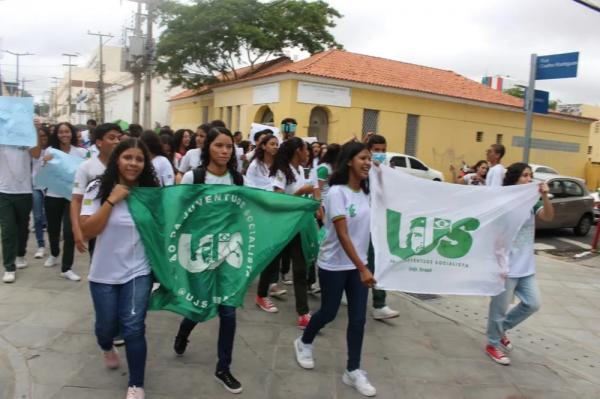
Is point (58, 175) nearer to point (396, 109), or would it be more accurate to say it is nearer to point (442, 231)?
point (442, 231)

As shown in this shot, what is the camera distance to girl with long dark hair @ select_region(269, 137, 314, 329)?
190 inches

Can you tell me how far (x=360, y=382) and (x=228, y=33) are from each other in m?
24.6

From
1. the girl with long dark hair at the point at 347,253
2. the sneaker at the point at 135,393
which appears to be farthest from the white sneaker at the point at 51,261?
the girl with long dark hair at the point at 347,253

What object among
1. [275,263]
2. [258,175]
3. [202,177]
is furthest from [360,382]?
[258,175]

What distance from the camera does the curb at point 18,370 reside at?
11.2 feet

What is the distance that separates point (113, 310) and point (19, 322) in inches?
76.8

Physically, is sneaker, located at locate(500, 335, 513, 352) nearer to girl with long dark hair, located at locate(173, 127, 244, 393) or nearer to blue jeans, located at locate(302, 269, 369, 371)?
blue jeans, located at locate(302, 269, 369, 371)

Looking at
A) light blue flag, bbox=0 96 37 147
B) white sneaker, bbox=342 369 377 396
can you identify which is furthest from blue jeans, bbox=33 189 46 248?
white sneaker, bbox=342 369 377 396

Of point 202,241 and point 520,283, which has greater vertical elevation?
point 202,241

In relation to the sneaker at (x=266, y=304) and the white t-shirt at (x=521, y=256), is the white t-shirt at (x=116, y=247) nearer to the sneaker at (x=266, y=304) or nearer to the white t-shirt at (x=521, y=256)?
the sneaker at (x=266, y=304)

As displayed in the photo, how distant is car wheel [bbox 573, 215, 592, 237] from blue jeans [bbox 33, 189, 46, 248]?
476 inches

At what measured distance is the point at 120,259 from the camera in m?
3.18

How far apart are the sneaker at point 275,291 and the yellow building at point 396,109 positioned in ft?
51.2

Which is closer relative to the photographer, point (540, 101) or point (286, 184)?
point (286, 184)
